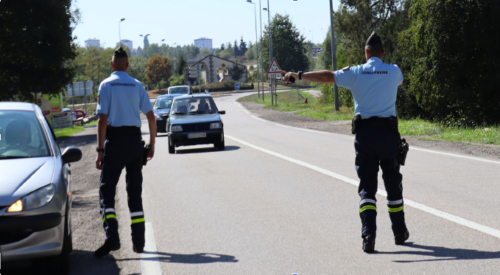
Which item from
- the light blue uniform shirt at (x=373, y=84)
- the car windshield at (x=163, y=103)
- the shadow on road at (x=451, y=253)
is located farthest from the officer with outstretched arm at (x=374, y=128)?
the car windshield at (x=163, y=103)

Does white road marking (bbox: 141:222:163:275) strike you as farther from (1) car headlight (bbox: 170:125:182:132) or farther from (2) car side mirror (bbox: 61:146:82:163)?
(1) car headlight (bbox: 170:125:182:132)

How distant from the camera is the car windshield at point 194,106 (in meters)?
19.7

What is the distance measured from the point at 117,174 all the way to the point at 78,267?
3.19 ft

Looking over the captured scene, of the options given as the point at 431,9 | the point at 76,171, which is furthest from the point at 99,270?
the point at 431,9

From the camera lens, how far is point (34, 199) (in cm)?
540

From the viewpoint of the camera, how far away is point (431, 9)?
23469mm

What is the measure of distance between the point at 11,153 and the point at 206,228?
2343mm

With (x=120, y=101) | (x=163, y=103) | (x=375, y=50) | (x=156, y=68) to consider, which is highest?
(x=156, y=68)

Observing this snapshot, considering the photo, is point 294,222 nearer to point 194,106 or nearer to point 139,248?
point 139,248

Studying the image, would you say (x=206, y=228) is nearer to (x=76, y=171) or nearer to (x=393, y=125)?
(x=393, y=125)

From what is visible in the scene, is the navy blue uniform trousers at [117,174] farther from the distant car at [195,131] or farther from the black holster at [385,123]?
the distant car at [195,131]

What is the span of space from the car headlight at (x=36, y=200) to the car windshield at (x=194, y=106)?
1415cm

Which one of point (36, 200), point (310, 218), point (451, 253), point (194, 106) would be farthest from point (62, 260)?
point (194, 106)

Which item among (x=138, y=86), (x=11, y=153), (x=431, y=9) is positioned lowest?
(x=11, y=153)
